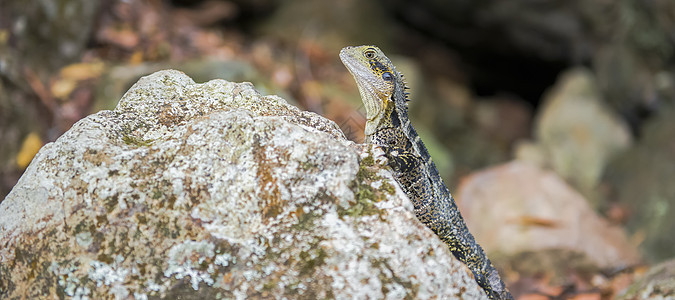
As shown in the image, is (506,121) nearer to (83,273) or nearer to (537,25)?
(537,25)

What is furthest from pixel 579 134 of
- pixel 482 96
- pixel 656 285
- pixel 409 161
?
pixel 409 161

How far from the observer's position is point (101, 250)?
2.43 meters

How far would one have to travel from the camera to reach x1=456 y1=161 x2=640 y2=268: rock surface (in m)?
6.43

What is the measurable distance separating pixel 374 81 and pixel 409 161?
0.68 m

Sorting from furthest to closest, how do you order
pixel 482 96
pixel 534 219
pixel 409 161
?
pixel 482 96 < pixel 534 219 < pixel 409 161

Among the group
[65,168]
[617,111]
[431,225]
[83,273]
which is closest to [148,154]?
[65,168]

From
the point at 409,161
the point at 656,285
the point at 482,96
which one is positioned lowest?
the point at 409,161

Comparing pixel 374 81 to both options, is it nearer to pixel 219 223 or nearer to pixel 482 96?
pixel 219 223

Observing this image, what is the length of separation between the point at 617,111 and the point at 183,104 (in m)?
8.62

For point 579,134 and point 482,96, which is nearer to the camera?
point 579,134

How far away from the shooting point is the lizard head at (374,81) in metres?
3.56

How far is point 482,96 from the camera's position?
46.8ft

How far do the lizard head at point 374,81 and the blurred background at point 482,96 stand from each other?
50cm

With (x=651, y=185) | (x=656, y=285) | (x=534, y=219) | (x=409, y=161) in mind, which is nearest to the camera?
(x=409, y=161)
